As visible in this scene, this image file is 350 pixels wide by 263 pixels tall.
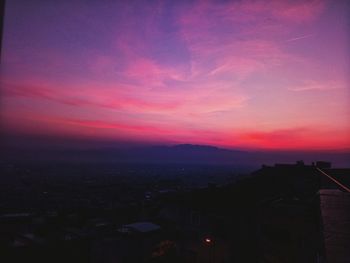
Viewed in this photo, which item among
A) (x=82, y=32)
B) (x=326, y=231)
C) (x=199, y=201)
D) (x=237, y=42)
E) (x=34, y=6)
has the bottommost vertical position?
(x=199, y=201)

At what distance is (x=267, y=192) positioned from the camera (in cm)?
1027

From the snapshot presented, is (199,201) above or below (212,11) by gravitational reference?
below

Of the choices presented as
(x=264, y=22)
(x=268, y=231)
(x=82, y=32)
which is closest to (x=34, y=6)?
(x=82, y=32)

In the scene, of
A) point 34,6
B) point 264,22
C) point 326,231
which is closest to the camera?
Answer: point 326,231

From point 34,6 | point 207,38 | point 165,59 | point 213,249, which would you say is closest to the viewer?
point 34,6

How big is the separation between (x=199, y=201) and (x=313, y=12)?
7951mm

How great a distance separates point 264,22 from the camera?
14.1 ft

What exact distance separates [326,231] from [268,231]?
671 centimetres

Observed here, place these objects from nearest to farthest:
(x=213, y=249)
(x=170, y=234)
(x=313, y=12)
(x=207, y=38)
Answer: (x=313, y=12), (x=207, y=38), (x=213, y=249), (x=170, y=234)

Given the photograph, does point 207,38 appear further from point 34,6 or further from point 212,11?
point 34,6

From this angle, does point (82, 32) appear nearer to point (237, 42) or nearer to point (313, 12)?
point (237, 42)

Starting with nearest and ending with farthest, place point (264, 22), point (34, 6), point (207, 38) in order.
Result: point (34, 6), point (264, 22), point (207, 38)

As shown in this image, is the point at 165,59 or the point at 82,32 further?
the point at 165,59

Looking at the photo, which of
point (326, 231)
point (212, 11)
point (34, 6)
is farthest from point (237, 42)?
point (326, 231)
